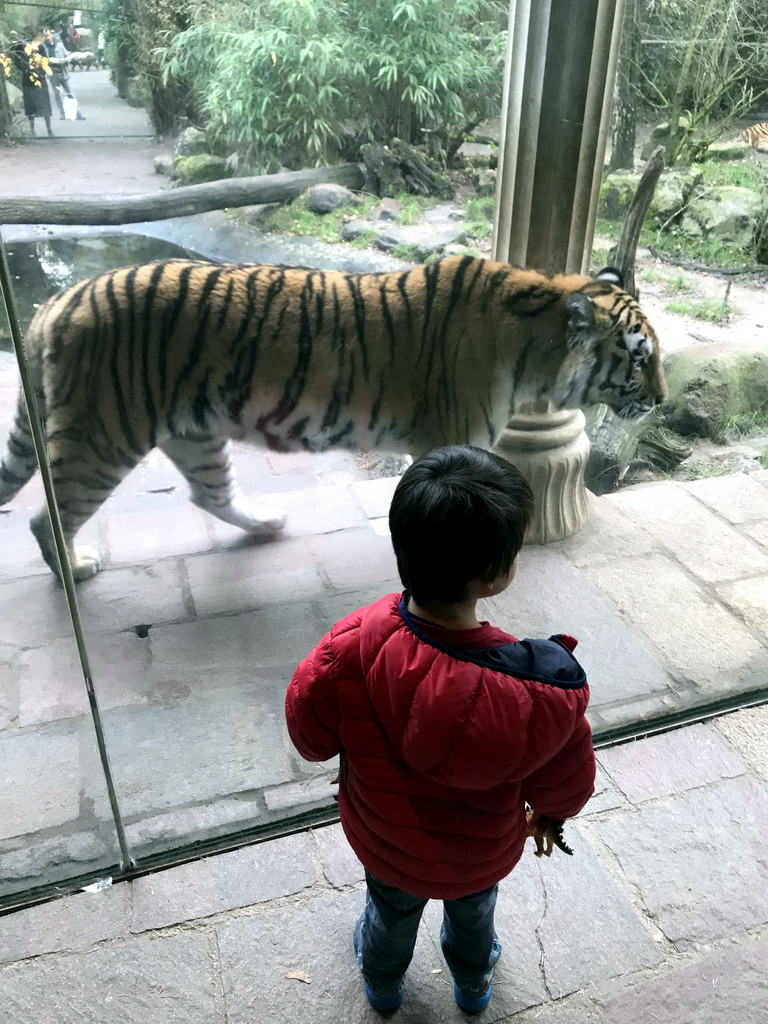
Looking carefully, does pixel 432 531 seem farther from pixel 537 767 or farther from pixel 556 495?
pixel 556 495

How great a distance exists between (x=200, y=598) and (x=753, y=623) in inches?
56.4

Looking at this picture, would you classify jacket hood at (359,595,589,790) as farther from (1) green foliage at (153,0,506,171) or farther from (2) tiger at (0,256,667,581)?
(2) tiger at (0,256,667,581)

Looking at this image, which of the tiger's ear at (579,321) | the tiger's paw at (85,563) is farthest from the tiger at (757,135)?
the tiger's paw at (85,563)

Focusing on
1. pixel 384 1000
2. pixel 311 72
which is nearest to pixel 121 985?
pixel 384 1000

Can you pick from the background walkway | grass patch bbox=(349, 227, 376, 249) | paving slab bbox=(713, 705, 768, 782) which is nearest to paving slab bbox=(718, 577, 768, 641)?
the background walkway

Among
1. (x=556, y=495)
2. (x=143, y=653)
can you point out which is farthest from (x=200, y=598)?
(x=556, y=495)

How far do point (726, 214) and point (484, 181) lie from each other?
3.22 ft

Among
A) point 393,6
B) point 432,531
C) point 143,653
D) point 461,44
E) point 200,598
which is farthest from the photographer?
point 200,598

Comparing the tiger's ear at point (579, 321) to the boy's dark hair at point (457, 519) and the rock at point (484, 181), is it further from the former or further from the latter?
the boy's dark hair at point (457, 519)

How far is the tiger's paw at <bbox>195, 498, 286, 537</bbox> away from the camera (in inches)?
79.0

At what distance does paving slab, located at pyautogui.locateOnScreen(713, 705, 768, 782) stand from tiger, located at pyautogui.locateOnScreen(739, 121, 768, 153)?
1.36 m

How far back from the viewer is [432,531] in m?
0.83

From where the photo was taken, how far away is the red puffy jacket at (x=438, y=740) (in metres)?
0.86

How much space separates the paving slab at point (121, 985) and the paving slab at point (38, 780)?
0.88 feet
